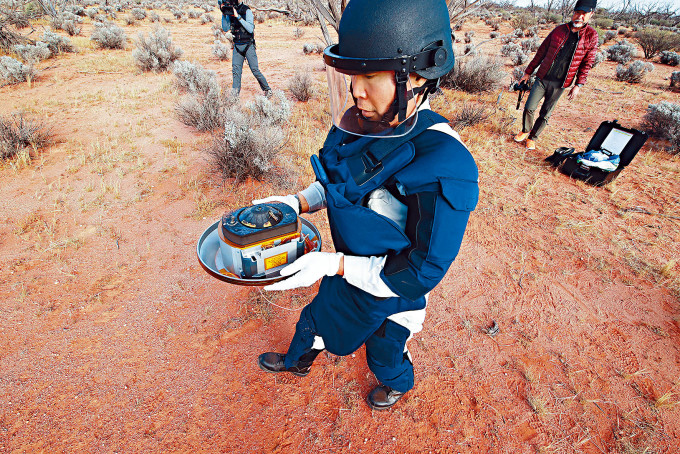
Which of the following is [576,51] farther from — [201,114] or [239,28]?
[201,114]

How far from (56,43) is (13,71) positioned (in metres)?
4.17

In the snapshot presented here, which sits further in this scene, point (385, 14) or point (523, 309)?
point (523, 309)

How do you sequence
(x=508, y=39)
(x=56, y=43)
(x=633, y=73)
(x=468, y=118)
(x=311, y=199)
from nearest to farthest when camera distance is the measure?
(x=311, y=199)
(x=468, y=118)
(x=633, y=73)
(x=56, y=43)
(x=508, y=39)

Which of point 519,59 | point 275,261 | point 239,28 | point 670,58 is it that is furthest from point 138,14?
point 670,58

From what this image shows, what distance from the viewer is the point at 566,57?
517 centimetres

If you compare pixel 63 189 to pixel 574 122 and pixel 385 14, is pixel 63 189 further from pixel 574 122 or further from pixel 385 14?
pixel 574 122

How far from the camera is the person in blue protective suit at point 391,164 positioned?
109cm

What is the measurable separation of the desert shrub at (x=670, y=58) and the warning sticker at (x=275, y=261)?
770 inches

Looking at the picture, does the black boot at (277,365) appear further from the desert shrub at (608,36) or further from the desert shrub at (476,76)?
the desert shrub at (608,36)

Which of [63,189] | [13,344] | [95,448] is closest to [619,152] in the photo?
[95,448]

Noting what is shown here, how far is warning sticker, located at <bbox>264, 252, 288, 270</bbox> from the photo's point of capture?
1.67m

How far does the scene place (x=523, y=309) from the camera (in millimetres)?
3189

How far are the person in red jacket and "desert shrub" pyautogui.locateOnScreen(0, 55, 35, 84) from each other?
36.9 feet

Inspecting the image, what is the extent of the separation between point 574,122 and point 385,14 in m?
8.47
